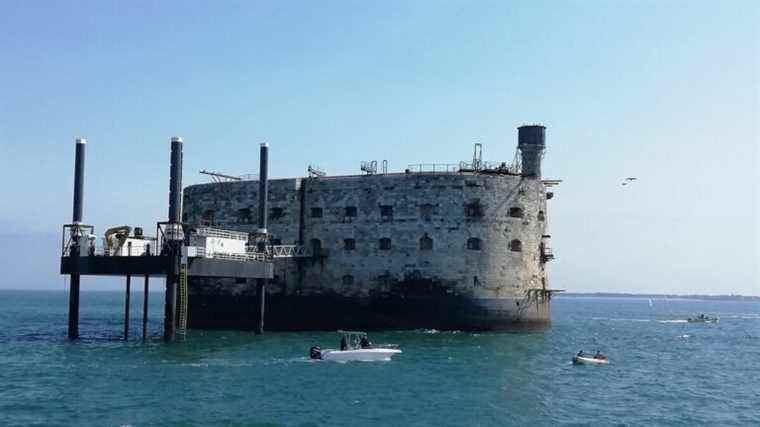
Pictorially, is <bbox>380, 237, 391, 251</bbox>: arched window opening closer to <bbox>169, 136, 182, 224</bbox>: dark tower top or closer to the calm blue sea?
the calm blue sea

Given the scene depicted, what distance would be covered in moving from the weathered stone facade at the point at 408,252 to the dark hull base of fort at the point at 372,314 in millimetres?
70

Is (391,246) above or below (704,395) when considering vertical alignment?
above

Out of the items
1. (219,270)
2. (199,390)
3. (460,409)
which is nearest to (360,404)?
(460,409)

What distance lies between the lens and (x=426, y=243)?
56.6m

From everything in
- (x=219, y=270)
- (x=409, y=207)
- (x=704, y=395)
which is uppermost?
(x=409, y=207)

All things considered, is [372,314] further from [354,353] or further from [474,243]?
[354,353]

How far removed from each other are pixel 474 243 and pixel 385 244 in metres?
5.92

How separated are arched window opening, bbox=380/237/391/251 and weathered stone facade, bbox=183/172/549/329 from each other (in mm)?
67

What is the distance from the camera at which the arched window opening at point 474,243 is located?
5619 cm

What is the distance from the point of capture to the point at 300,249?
59531 mm

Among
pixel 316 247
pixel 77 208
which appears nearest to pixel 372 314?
pixel 316 247

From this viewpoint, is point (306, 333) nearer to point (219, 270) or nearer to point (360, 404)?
point (219, 270)

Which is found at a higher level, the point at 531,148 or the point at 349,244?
the point at 531,148

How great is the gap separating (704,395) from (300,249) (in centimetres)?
3025
